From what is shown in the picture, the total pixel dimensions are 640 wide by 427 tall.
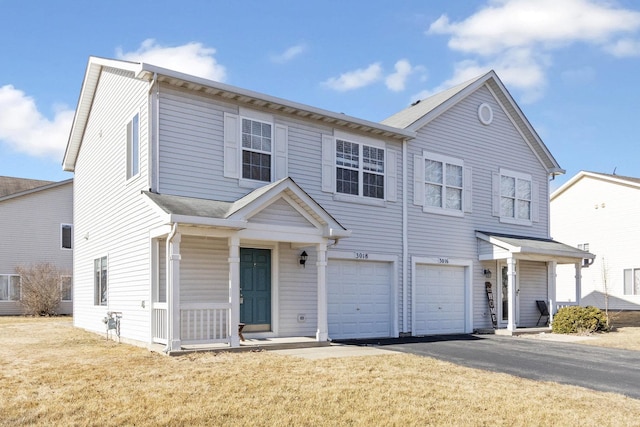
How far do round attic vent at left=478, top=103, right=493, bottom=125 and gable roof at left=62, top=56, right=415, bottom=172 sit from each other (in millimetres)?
3476

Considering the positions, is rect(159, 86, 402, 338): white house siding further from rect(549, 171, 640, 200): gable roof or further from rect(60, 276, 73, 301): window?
rect(60, 276, 73, 301): window

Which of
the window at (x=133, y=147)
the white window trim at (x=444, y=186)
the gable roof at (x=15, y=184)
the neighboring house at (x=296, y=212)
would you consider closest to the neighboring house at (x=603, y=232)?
the neighboring house at (x=296, y=212)

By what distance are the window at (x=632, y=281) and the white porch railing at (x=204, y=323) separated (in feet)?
74.4

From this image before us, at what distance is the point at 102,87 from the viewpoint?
1661 cm

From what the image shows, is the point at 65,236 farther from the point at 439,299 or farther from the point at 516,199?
the point at 516,199

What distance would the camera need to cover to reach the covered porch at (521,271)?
1742 centimetres

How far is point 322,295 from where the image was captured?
13.2 metres

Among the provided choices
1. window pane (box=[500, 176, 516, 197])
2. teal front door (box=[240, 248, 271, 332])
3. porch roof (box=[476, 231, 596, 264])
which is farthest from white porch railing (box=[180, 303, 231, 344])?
window pane (box=[500, 176, 516, 197])

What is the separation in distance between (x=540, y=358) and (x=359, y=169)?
6436mm

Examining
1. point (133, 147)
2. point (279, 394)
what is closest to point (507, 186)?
point (133, 147)

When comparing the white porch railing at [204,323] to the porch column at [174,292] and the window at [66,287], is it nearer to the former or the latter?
the porch column at [174,292]

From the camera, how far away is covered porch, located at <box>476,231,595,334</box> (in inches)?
686

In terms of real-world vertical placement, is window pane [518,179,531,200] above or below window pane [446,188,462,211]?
above

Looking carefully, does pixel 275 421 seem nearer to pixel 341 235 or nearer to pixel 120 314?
pixel 341 235
